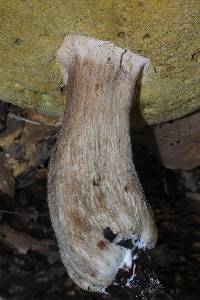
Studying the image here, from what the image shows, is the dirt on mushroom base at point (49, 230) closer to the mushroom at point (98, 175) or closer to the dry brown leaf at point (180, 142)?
the dry brown leaf at point (180, 142)

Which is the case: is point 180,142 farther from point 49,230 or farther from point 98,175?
point 98,175

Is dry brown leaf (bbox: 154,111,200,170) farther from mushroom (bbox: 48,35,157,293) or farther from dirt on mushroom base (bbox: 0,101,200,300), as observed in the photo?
mushroom (bbox: 48,35,157,293)

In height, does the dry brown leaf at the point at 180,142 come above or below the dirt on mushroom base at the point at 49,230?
above

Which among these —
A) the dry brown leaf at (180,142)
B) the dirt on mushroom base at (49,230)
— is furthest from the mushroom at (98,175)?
the dry brown leaf at (180,142)

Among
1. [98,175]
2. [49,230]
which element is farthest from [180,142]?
[98,175]

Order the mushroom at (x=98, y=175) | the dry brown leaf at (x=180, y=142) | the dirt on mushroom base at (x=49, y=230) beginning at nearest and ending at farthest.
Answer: the mushroom at (x=98, y=175) → the dirt on mushroom base at (x=49, y=230) → the dry brown leaf at (x=180, y=142)

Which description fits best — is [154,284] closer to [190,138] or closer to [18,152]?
[190,138]

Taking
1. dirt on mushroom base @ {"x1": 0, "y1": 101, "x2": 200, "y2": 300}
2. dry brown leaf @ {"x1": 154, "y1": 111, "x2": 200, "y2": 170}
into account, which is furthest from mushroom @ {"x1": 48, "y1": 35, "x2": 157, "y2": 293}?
dry brown leaf @ {"x1": 154, "y1": 111, "x2": 200, "y2": 170}

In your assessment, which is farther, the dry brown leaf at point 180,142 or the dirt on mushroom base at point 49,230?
the dry brown leaf at point 180,142

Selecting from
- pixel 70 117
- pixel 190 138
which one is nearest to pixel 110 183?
pixel 70 117
